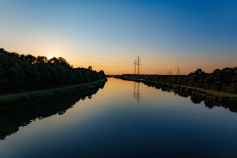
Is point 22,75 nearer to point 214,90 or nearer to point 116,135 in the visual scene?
point 116,135

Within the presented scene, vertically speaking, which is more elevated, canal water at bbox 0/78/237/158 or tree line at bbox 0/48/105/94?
tree line at bbox 0/48/105/94

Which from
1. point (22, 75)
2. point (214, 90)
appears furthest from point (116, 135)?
point (214, 90)

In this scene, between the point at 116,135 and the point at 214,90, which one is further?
the point at 214,90

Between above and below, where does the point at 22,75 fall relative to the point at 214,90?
above

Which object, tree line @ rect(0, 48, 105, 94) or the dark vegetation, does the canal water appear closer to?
the dark vegetation

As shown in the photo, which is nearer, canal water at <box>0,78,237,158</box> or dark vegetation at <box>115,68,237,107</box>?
canal water at <box>0,78,237,158</box>

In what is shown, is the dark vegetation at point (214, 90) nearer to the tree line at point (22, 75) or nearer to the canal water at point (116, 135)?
the canal water at point (116, 135)

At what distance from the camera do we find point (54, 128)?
2498 cm

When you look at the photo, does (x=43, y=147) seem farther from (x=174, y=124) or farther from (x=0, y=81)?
(x=0, y=81)

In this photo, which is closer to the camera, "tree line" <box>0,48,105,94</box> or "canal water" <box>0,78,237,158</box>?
"canal water" <box>0,78,237,158</box>

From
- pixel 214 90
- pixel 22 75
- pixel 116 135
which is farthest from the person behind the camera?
pixel 214 90

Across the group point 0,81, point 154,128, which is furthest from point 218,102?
point 0,81

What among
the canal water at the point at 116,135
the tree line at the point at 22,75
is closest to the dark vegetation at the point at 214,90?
the canal water at the point at 116,135

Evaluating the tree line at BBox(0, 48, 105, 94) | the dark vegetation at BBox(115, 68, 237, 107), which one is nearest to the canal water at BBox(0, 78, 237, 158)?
the dark vegetation at BBox(115, 68, 237, 107)
